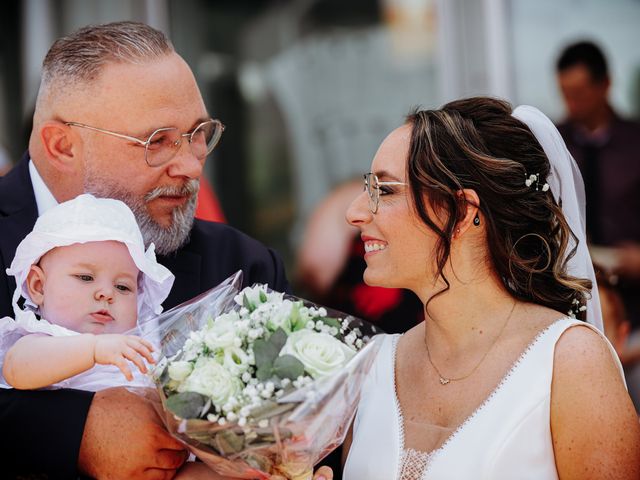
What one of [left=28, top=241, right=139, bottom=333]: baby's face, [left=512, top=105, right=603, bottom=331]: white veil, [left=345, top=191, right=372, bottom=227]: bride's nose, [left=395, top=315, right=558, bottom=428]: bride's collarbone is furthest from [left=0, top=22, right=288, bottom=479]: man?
[left=512, top=105, right=603, bottom=331]: white veil

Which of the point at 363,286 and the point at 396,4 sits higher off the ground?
the point at 396,4

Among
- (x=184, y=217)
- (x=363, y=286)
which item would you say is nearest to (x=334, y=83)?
(x=363, y=286)

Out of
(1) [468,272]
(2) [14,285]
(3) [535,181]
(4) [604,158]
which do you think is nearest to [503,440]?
(1) [468,272]

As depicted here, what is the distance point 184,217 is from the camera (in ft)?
11.8

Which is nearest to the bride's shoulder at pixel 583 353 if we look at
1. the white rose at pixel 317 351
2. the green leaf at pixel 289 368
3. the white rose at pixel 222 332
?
the white rose at pixel 317 351

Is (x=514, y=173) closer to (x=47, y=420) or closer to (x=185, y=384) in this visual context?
(x=185, y=384)

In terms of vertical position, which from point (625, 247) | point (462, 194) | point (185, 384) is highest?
point (462, 194)

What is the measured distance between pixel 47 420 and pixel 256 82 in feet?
16.3

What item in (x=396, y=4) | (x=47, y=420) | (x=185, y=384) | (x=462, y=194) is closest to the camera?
(x=185, y=384)

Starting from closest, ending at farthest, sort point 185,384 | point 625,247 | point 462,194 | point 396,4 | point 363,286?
point 185,384 < point 462,194 < point 363,286 < point 625,247 < point 396,4

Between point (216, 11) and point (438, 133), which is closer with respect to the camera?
point (438, 133)

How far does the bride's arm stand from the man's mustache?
140 cm

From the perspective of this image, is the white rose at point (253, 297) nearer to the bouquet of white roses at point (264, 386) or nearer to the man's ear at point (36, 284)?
the bouquet of white roses at point (264, 386)

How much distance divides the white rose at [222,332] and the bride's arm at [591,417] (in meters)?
1.00
